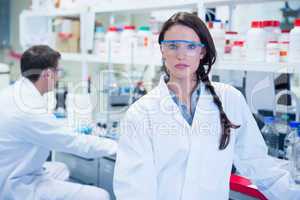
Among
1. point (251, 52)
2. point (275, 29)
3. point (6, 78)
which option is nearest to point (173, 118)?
point (251, 52)

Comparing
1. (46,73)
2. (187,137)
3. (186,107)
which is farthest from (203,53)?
(46,73)

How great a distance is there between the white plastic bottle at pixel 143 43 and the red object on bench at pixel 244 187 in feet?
3.28

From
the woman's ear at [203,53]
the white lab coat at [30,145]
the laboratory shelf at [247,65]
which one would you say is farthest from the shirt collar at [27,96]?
the woman's ear at [203,53]

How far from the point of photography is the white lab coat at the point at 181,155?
1.18 meters

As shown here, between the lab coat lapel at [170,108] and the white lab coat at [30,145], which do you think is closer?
the lab coat lapel at [170,108]

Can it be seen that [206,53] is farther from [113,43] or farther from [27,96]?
[113,43]

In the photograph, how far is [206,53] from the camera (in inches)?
50.7

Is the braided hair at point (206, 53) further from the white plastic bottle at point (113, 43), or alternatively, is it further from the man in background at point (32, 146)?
the white plastic bottle at point (113, 43)

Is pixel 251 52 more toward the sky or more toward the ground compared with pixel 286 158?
more toward the sky

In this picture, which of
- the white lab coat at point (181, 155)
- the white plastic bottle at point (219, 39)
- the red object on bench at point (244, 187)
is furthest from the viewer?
the white plastic bottle at point (219, 39)

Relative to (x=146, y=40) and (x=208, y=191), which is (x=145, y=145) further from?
(x=146, y=40)

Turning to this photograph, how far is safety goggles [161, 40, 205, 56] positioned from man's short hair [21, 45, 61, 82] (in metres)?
0.94

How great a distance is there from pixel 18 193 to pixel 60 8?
1.49 meters

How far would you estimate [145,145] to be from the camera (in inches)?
47.1
